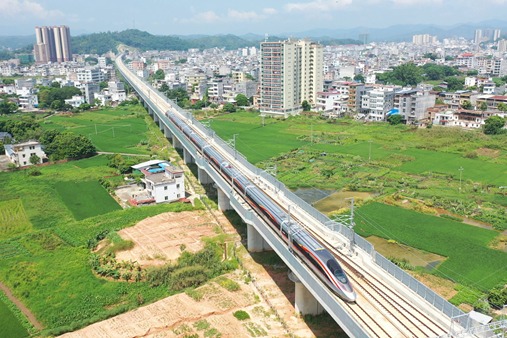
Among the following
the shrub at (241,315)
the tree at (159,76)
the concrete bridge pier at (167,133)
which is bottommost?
the shrub at (241,315)

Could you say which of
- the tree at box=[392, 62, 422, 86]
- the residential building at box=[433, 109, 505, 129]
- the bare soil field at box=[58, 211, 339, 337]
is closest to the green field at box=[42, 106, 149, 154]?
the bare soil field at box=[58, 211, 339, 337]

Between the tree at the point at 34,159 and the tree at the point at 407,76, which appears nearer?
the tree at the point at 34,159

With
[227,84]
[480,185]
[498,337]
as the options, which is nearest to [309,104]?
[227,84]

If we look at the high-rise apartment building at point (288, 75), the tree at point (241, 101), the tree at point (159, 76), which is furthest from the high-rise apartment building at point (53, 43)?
the high-rise apartment building at point (288, 75)

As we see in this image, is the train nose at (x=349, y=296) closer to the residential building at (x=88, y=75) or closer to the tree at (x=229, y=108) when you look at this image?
the tree at (x=229, y=108)

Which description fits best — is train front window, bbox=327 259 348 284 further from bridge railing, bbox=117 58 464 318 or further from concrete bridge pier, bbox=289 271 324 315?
concrete bridge pier, bbox=289 271 324 315

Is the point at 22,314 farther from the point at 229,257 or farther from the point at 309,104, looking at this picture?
the point at 309,104
